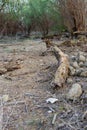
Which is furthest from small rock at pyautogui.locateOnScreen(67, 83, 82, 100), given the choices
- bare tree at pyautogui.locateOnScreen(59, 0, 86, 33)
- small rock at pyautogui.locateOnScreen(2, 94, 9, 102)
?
bare tree at pyautogui.locateOnScreen(59, 0, 86, 33)

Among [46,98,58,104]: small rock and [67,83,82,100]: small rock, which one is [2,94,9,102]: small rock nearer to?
[46,98,58,104]: small rock

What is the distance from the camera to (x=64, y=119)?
7.30 feet

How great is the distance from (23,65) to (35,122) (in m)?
2.28

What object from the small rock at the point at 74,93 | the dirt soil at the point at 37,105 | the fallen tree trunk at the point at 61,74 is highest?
the fallen tree trunk at the point at 61,74

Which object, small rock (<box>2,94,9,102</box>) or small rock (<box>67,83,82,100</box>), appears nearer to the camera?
small rock (<box>67,83,82,100</box>)

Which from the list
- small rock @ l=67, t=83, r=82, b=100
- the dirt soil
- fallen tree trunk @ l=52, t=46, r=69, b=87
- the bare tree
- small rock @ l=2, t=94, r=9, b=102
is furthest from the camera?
the bare tree

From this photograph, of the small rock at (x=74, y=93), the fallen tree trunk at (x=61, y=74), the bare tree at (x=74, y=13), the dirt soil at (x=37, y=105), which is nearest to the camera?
the dirt soil at (x=37, y=105)

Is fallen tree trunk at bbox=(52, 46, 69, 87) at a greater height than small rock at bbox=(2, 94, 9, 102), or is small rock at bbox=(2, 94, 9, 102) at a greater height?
fallen tree trunk at bbox=(52, 46, 69, 87)

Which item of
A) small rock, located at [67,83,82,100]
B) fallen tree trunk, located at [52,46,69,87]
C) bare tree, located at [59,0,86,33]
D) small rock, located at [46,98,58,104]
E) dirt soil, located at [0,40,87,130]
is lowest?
dirt soil, located at [0,40,87,130]

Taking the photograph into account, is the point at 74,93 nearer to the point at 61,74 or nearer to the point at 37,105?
the point at 37,105

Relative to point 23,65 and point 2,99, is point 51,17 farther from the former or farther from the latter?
point 2,99

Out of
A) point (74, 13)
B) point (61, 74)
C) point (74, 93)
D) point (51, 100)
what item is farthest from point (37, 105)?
point (74, 13)

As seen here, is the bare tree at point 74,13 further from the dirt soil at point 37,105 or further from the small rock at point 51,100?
the small rock at point 51,100

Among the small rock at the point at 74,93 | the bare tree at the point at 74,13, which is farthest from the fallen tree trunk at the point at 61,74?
the bare tree at the point at 74,13
